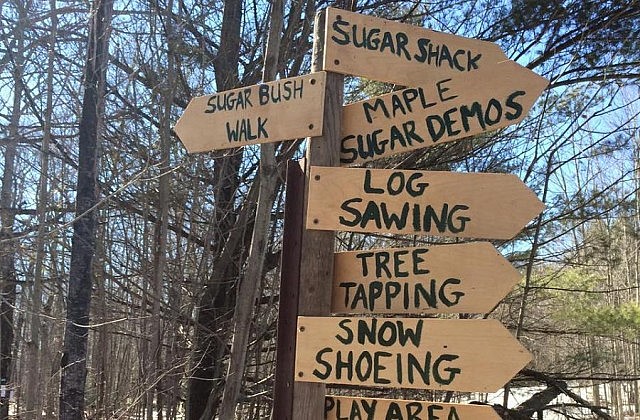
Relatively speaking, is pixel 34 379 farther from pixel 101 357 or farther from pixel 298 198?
pixel 298 198

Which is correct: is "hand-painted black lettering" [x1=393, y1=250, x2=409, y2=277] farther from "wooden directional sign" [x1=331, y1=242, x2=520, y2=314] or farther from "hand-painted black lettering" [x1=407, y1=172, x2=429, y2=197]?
"hand-painted black lettering" [x1=407, y1=172, x2=429, y2=197]

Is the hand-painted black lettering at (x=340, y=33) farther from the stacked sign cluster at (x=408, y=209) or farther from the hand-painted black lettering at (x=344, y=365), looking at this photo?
the hand-painted black lettering at (x=344, y=365)

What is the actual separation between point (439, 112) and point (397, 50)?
26 cm

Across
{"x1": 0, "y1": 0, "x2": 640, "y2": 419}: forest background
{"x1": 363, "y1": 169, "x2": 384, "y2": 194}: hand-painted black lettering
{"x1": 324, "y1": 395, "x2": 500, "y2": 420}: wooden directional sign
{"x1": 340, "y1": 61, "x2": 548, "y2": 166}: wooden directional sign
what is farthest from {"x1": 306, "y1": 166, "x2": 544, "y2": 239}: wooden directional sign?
{"x1": 0, "y1": 0, "x2": 640, "y2": 419}: forest background

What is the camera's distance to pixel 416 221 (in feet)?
5.37

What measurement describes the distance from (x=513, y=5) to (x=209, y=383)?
13.7 feet

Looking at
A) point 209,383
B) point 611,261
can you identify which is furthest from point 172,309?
point 611,261

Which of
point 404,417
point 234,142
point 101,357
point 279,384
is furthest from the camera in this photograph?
point 101,357

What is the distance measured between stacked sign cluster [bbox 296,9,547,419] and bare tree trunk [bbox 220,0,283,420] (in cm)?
144

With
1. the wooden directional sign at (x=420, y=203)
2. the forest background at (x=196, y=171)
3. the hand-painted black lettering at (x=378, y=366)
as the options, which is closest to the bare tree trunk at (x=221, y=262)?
the forest background at (x=196, y=171)

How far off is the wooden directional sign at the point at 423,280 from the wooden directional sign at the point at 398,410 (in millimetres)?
243

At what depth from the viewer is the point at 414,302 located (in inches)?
62.7

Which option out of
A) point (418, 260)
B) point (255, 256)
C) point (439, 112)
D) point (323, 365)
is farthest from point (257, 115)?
point (255, 256)

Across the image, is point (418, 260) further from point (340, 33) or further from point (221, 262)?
point (221, 262)
